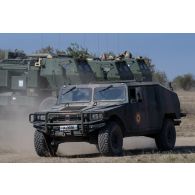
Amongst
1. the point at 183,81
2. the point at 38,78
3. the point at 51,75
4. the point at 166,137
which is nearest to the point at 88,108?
the point at 166,137

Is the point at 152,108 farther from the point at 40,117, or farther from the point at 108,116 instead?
the point at 40,117

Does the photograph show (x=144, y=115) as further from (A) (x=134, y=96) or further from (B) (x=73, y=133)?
(B) (x=73, y=133)

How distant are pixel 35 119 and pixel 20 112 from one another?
1026 cm

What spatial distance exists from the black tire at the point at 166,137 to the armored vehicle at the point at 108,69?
761 cm

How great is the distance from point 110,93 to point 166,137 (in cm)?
242

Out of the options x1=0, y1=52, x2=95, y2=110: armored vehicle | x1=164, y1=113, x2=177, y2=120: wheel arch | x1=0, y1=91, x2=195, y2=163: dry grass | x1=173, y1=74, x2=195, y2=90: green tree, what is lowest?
x1=0, y1=91, x2=195, y2=163: dry grass

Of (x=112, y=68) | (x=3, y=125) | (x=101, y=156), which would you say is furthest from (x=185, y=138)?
(x=101, y=156)

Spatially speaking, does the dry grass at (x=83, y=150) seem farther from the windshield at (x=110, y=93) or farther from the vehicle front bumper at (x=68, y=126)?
the windshield at (x=110, y=93)

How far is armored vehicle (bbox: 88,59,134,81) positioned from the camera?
2364cm

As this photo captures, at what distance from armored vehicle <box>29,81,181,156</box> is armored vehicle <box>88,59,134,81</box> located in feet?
24.4

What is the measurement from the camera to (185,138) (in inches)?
845

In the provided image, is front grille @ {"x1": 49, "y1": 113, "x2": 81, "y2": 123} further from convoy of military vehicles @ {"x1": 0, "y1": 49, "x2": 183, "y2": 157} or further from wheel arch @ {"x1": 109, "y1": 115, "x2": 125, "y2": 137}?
wheel arch @ {"x1": 109, "y1": 115, "x2": 125, "y2": 137}

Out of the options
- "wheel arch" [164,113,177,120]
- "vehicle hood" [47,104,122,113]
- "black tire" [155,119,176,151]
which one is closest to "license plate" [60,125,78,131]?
"vehicle hood" [47,104,122,113]

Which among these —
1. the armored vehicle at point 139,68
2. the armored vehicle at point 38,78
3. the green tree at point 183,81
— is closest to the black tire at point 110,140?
the armored vehicle at point 38,78
